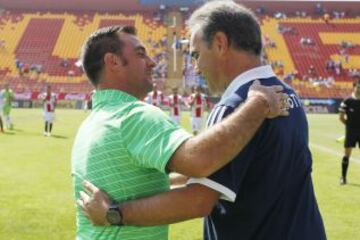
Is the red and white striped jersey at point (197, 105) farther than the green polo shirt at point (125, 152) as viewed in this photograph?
Yes

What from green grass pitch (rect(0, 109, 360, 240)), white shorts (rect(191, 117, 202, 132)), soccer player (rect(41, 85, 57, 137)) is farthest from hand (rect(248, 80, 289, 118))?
white shorts (rect(191, 117, 202, 132))

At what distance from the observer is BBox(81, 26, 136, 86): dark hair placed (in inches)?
110

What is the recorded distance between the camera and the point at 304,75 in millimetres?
56875

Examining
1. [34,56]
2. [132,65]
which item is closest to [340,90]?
[34,56]

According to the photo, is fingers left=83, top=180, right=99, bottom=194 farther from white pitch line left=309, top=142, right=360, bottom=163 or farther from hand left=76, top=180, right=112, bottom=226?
white pitch line left=309, top=142, right=360, bottom=163

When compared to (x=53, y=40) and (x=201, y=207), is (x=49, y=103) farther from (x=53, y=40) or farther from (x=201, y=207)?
(x=53, y=40)

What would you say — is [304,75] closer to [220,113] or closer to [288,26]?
[288,26]

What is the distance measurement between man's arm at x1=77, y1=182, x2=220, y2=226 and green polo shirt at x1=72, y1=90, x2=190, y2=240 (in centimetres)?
11

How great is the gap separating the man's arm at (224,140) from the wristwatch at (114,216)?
330 mm

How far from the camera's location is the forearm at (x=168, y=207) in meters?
2.37

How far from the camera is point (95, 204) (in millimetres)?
2568

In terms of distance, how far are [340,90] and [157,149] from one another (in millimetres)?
53705

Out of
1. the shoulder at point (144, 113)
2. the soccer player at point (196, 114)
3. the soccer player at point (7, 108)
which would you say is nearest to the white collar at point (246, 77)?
the shoulder at point (144, 113)

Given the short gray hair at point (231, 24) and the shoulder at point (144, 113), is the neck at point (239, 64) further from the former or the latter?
the shoulder at point (144, 113)
